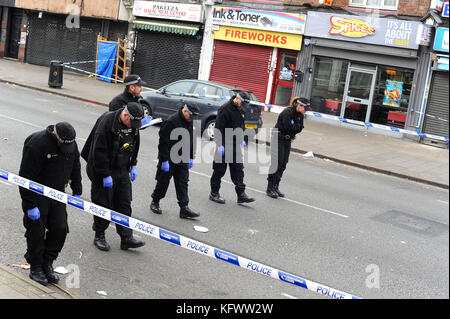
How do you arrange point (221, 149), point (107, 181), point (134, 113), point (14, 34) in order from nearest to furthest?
point (134, 113), point (107, 181), point (221, 149), point (14, 34)

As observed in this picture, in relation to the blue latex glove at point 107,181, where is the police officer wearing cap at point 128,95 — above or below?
above

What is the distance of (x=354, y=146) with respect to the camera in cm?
1809

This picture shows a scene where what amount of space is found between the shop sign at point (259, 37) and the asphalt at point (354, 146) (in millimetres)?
2943

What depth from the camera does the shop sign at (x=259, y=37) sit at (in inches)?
912

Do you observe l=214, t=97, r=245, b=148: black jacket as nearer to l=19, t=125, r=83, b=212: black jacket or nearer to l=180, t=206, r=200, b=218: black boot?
l=180, t=206, r=200, b=218: black boot

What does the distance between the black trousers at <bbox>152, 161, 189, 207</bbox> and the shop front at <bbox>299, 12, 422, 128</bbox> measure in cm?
1402

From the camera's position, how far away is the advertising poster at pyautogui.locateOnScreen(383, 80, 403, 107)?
20828 mm

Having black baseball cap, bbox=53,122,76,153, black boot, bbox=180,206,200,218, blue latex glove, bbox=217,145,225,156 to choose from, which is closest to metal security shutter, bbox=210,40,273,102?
blue latex glove, bbox=217,145,225,156

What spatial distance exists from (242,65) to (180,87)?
839 centimetres

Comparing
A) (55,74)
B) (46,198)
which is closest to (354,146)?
(55,74)

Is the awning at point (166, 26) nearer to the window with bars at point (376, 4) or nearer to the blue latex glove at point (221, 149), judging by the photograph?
the window with bars at point (376, 4)

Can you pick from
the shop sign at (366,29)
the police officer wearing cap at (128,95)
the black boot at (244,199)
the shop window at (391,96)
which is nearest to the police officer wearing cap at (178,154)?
the police officer wearing cap at (128,95)

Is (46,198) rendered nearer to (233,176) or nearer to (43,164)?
(43,164)

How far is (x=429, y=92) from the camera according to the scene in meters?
20.0
